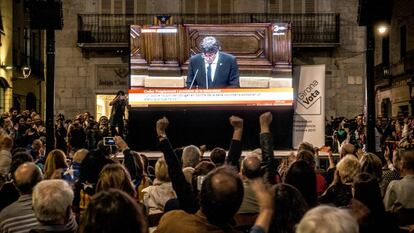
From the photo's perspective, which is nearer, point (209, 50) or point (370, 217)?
point (370, 217)

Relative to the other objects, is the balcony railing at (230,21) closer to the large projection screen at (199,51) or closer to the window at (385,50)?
the large projection screen at (199,51)

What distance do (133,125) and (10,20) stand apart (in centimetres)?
1737

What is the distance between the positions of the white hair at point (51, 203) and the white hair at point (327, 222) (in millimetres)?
1625

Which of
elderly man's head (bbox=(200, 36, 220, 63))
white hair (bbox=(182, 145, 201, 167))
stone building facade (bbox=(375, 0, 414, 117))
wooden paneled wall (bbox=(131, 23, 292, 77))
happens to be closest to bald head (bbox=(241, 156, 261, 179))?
white hair (bbox=(182, 145, 201, 167))

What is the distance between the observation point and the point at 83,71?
2261 centimetres

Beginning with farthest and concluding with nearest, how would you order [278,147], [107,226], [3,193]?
[278,147], [3,193], [107,226]

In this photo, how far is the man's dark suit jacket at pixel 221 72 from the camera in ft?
46.2

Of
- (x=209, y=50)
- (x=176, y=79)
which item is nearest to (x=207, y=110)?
(x=209, y=50)

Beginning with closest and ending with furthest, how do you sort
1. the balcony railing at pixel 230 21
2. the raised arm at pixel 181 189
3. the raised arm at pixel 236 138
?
the raised arm at pixel 181 189
the raised arm at pixel 236 138
the balcony railing at pixel 230 21

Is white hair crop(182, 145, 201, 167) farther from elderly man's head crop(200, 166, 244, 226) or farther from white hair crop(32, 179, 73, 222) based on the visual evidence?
elderly man's head crop(200, 166, 244, 226)

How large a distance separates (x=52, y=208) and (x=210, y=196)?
103cm

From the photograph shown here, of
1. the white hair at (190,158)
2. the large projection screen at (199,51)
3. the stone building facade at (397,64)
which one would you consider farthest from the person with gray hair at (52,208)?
the stone building facade at (397,64)

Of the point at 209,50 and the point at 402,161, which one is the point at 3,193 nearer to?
the point at 402,161

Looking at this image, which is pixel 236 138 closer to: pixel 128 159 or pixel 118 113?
pixel 128 159
